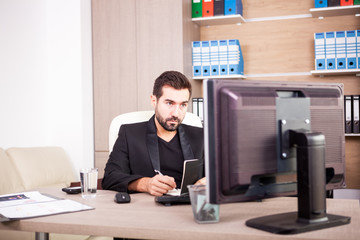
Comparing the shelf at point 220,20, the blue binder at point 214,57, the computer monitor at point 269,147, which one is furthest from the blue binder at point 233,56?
the computer monitor at point 269,147

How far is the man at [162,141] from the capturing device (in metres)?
2.19

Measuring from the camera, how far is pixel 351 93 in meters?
3.82

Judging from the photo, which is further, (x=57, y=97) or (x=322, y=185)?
(x=57, y=97)

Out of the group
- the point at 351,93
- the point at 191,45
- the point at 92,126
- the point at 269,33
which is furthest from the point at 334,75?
the point at 92,126

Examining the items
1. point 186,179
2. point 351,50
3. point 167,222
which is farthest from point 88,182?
point 351,50

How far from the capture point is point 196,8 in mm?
4035

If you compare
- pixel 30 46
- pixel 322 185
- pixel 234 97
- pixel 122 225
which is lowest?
pixel 122 225

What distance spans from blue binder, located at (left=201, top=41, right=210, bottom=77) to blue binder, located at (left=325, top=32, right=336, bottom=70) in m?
1.05

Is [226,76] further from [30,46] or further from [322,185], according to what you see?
[322,185]

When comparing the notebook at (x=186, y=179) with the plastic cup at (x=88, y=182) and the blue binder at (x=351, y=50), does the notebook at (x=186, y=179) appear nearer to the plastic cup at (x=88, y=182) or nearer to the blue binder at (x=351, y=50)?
the plastic cup at (x=88, y=182)

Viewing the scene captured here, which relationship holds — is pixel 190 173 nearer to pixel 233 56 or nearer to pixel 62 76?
pixel 233 56

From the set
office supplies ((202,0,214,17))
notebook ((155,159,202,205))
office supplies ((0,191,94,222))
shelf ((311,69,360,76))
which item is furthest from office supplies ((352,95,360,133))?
office supplies ((0,191,94,222))

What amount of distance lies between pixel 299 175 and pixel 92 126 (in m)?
3.23

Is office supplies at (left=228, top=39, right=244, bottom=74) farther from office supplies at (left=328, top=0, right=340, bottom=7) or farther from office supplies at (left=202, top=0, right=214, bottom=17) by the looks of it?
office supplies at (left=328, top=0, right=340, bottom=7)
